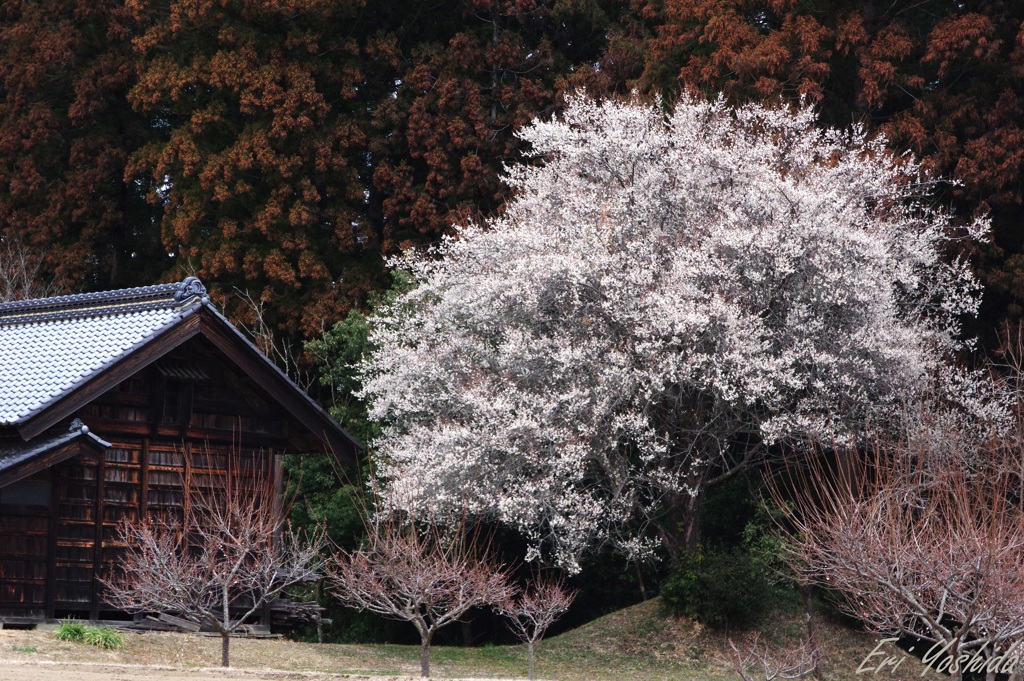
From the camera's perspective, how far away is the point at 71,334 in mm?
19438

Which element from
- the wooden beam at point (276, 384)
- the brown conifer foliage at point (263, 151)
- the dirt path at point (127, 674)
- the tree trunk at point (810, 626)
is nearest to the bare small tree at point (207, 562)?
the dirt path at point (127, 674)

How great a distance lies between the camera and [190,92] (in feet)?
104

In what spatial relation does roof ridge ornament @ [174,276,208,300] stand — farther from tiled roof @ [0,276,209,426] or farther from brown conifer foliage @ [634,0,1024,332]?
brown conifer foliage @ [634,0,1024,332]

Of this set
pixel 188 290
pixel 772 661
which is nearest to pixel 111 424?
pixel 188 290

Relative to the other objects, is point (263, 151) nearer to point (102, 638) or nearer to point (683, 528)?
point (683, 528)

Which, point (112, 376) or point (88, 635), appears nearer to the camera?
point (88, 635)

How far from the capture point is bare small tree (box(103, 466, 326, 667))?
16.3 meters

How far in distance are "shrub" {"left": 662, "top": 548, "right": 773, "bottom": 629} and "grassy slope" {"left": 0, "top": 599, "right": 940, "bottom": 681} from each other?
11.3 inches

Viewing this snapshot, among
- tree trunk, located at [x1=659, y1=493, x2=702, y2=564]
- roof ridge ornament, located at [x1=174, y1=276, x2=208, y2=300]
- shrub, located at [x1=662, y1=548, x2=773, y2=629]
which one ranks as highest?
roof ridge ornament, located at [x1=174, y1=276, x2=208, y2=300]

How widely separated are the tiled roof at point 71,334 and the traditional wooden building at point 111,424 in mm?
24

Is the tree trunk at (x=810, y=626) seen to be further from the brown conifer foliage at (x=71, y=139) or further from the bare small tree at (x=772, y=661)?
the brown conifer foliage at (x=71, y=139)

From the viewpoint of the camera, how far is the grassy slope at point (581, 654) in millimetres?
17625

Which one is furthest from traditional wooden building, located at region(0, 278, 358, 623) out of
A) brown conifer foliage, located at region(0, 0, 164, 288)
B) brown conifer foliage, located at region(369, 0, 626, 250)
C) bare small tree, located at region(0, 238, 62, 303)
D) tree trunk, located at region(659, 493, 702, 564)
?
brown conifer foliage, located at region(0, 0, 164, 288)

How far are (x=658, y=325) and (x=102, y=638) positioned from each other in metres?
8.90
